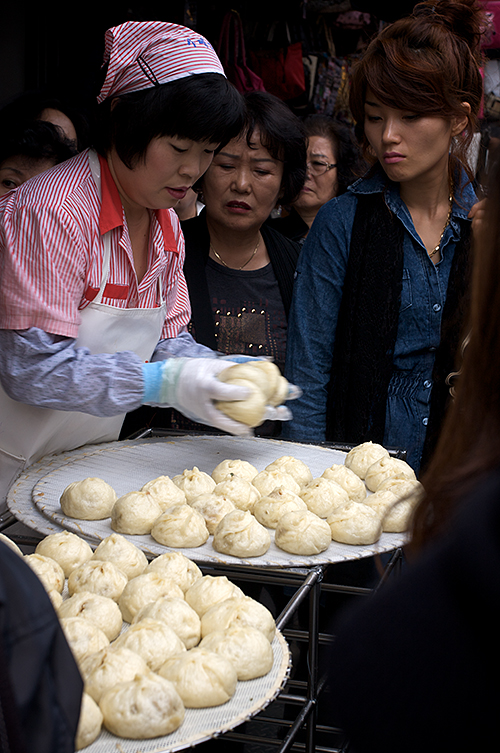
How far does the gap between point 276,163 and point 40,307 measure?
1501mm

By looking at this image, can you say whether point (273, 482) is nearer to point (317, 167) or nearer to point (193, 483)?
point (193, 483)

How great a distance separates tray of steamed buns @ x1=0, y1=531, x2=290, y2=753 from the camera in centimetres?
100

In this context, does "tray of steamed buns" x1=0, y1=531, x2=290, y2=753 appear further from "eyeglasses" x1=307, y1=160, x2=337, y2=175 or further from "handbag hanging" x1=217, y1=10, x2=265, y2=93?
"handbag hanging" x1=217, y1=10, x2=265, y2=93

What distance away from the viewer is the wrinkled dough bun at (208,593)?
1.36 metres

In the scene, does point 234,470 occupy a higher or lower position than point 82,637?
lower

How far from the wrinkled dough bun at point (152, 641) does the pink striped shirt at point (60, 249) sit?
0.89m

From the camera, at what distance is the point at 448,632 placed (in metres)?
0.56

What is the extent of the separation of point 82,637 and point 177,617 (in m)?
0.19

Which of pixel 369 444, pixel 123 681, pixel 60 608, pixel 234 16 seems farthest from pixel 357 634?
pixel 234 16

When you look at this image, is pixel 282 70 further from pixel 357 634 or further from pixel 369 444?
pixel 357 634

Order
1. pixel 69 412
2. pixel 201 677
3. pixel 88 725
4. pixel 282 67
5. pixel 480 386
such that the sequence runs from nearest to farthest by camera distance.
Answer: pixel 480 386
pixel 88 725
pixel 201 677
pixel 69 412
pixel 282 67

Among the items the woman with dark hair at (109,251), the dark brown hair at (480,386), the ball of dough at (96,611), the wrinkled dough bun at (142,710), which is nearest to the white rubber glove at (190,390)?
the woman with dark hair at (109,251)

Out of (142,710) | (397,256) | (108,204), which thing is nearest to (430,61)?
(397,256)

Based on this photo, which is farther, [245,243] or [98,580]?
[245,243]
